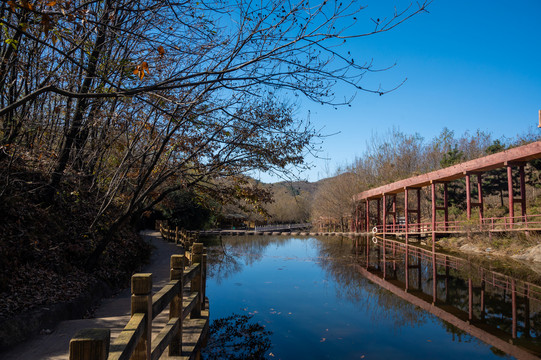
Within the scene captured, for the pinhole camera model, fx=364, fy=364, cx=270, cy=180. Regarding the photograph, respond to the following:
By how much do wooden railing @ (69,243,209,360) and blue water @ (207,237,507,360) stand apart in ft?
5.01

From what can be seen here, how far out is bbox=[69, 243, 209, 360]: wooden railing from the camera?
1774 millimetres

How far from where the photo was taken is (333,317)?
808cm

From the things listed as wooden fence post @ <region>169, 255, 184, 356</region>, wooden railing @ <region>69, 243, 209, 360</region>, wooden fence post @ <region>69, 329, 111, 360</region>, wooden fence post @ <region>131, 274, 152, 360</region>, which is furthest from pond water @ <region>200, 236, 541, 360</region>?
wooden fence post @ <region>69, 329, 111, 360</region>

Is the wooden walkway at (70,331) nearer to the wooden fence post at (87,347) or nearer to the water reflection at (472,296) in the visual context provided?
the wooden fence post at (87,347)

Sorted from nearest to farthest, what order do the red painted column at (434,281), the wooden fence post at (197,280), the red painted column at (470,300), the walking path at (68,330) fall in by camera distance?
the walking path at (68,330) < the wooden fence post at (197,280) < the red painted column at (470,300) < the red painted column at (434,281)

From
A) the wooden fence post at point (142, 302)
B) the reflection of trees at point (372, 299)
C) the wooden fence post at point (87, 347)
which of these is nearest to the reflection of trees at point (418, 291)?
the reflection of trees at point (372, 299)

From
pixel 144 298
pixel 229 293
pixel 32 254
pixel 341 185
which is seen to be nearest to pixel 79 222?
pixel 32 254

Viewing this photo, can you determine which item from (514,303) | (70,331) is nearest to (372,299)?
(514,303)

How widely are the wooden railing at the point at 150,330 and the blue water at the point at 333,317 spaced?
1.53 m

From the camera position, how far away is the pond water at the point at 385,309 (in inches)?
248

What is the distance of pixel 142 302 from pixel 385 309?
734 centimetres

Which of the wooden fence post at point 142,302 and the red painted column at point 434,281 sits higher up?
the wooden fence post at point 142,302

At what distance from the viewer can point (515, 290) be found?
32.2 feet

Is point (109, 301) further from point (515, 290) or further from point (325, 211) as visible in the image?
point (325, 211)
